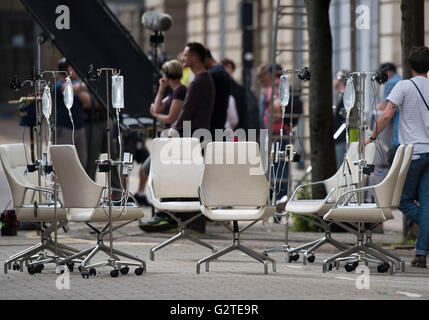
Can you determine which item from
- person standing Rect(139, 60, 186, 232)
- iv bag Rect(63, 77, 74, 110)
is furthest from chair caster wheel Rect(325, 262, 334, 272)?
person standing Rect(139, 60, 186, 232)

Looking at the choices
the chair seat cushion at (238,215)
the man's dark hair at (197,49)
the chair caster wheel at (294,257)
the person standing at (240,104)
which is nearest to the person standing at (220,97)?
the man's dark hair at (197,49)

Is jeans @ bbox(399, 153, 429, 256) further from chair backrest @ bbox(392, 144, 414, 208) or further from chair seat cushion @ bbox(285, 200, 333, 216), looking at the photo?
chair seat cushion @ bbox(285, 200, 333, 216)

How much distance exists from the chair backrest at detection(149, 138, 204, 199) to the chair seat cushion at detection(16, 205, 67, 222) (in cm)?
156

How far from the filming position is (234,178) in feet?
37.0

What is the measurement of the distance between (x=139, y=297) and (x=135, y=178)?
50.7 ft

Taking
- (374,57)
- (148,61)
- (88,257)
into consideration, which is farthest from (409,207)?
(374,57)

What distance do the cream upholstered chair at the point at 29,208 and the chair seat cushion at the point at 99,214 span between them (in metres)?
0.17

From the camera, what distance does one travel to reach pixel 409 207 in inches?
457

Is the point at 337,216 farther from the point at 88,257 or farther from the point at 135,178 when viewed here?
the point at 135,178

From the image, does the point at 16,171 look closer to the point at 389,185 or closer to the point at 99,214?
the point at 99,214

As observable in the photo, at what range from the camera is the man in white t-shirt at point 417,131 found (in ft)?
37.5

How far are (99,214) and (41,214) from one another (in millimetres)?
618

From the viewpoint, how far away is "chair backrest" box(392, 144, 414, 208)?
11.0 meters

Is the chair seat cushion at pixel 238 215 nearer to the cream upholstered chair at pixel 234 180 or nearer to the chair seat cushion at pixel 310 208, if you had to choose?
the cream upholstered chair at pixel 234 180
